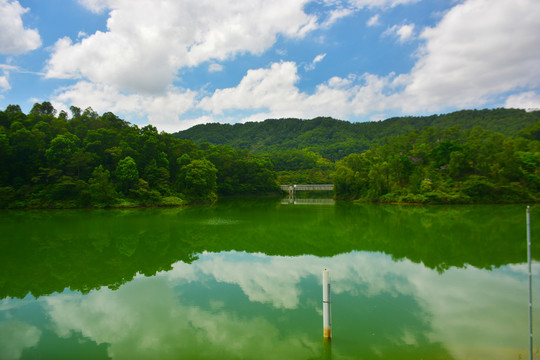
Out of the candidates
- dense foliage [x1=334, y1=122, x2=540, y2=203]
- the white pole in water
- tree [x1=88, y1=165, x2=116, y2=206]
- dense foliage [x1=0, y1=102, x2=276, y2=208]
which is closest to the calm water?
the white pole in water

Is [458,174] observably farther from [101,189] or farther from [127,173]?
[101,189]

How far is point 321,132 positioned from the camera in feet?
375

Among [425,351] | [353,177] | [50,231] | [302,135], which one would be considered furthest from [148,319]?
[302,135]

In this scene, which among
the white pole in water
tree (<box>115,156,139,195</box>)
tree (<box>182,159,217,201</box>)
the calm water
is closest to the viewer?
the white pole in water

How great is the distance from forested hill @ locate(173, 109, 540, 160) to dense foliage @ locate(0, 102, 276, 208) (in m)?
59.4

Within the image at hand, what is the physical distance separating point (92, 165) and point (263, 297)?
31839 mm

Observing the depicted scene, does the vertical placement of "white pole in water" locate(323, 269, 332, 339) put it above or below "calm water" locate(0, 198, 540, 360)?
above

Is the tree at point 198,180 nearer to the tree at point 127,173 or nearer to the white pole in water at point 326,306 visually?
the tree at point 127,173

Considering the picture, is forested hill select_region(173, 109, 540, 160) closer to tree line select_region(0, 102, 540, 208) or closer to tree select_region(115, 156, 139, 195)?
tree line select_region(0, 102, 540, 208)

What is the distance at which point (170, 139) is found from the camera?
40.7m

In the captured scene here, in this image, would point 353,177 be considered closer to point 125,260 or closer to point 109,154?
point 109,154

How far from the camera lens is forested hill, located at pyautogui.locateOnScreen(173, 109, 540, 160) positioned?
8389cm

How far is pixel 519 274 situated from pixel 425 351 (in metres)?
5.85

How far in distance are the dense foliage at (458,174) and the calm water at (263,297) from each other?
18.3 metres
